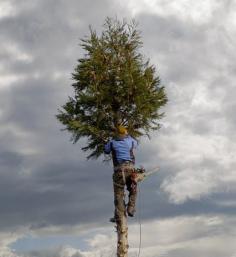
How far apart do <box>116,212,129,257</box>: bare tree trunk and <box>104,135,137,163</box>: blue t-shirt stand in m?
2.19

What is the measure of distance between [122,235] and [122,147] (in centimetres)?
354

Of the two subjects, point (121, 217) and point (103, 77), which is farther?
point (103, 77)

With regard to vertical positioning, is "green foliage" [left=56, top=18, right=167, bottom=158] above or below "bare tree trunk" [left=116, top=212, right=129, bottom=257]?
above

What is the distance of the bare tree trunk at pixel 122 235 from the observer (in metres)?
20.5

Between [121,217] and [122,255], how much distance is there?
1.47 metres

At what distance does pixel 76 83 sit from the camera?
26.1m

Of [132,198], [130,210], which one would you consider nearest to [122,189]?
[132,198]

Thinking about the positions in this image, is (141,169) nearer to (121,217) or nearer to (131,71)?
(121,217)

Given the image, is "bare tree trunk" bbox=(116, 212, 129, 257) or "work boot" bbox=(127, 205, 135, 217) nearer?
"work boot" bbox=(127, 205, 135, 217)

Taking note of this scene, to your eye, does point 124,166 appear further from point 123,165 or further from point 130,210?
point 130,210

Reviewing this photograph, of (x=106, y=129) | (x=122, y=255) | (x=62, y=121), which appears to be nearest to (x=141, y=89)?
(x=106, y=129)

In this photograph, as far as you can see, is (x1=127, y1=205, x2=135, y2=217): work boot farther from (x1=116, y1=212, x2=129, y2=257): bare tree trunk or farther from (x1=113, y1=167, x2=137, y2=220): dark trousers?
(x1=116, y1=212, x2=129, y2=257): bare tree trunk

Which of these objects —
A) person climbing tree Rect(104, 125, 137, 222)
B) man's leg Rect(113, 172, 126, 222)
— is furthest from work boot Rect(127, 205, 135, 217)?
man's leg Rect(113, 172, 126, 222)

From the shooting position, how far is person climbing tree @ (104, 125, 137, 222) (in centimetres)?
1986
